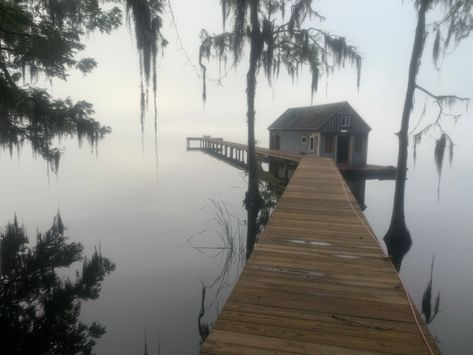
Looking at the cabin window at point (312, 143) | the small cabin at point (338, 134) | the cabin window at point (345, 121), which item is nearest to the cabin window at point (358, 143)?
the small cabin at point (338, 134)

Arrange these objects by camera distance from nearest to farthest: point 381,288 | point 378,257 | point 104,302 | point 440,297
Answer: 1. point 381,288
2. point 378,257
3. point 104,302
4. point 440,297

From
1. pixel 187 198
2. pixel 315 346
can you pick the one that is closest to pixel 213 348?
pixel 315 346

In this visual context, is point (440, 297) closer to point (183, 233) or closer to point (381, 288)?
point (381, 288)

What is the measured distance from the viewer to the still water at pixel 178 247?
7.21 meters

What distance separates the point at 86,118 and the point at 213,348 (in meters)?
12.6

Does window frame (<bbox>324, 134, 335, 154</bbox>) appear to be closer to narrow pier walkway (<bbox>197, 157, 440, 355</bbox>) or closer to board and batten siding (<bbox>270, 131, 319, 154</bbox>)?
board and batten siding (<bbox>270, 131, 319, 154</bbox>)

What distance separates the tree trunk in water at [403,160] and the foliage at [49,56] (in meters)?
8.30

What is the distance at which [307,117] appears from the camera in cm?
3008

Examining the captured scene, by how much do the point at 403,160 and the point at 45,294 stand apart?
477 inches

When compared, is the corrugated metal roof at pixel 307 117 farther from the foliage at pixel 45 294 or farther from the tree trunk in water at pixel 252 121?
the foliage at pixel 45 294

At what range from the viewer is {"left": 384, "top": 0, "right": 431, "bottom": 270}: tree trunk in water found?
10297mm

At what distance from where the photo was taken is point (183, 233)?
14062mm

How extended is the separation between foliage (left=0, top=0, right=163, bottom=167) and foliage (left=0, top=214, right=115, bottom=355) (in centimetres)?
407

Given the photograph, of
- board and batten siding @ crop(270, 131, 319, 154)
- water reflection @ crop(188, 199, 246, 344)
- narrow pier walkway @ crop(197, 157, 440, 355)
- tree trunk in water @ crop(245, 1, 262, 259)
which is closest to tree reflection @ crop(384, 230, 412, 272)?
tree trunk in water @ crop(245, 1, 262, 259)
